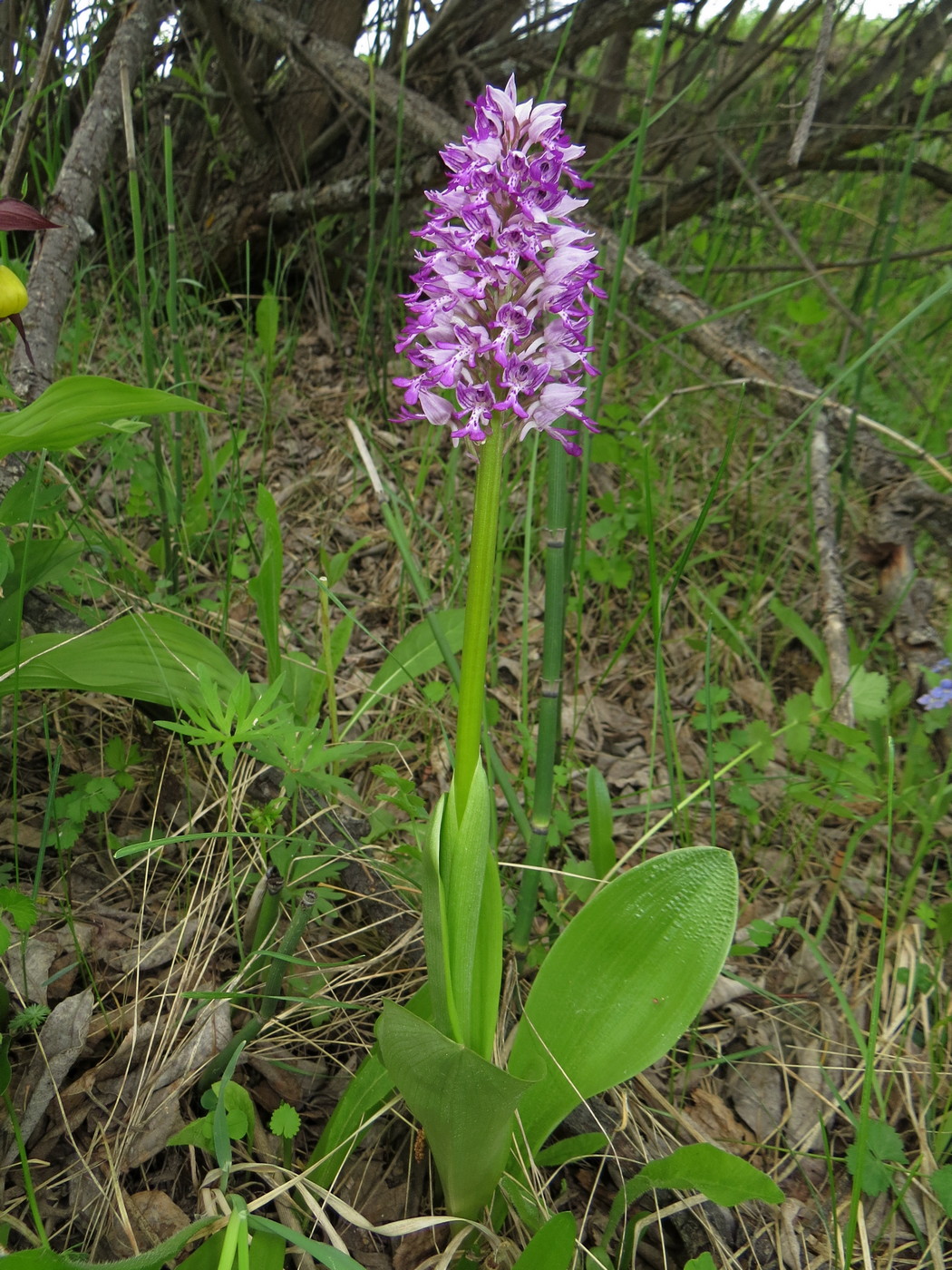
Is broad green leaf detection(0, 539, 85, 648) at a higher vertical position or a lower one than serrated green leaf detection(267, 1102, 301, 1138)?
higher

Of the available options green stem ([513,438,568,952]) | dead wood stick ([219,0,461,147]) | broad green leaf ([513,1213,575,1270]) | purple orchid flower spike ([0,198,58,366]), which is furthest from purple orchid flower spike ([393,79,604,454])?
dead wood stick ([219,0,461,147])

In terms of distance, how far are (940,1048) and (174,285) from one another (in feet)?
7.27

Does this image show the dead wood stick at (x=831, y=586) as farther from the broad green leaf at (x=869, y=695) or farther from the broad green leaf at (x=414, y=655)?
the broad green leaf at (x=414, y=655)

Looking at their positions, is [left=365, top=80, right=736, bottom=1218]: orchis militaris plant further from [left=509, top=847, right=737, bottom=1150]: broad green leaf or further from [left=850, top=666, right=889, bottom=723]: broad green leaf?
[left=850, top=666, right=889, bottom=723]: broad green leaf

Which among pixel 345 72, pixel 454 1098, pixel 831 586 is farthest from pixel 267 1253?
pixel 345 72

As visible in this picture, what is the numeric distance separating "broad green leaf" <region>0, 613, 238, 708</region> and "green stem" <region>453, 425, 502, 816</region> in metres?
0.52

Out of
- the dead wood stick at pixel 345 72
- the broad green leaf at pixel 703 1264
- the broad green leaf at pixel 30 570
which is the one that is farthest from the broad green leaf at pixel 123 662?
the dead wood stick at pixel 345 72

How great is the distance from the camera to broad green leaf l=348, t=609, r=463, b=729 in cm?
182

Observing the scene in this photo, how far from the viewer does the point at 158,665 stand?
145 cm

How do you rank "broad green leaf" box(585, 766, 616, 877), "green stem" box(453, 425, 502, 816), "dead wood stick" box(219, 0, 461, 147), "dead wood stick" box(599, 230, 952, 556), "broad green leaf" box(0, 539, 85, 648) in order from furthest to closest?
"dead wood stick" box(219, 0, 461, 147) < "dead wood stick" box(599, 230, 952, 556) < "broad green leaf" box(585, 766, 616, 877) < "broad green leaf" box(0, 539, 85, 648) < "green stem" box(453, 425, 502, 816)

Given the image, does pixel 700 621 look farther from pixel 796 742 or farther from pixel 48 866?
pixel 48 866

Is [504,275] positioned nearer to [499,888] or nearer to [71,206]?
[499,888]

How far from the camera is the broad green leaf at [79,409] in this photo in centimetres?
128

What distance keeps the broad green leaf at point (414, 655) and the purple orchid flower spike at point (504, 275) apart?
2.40 ft
